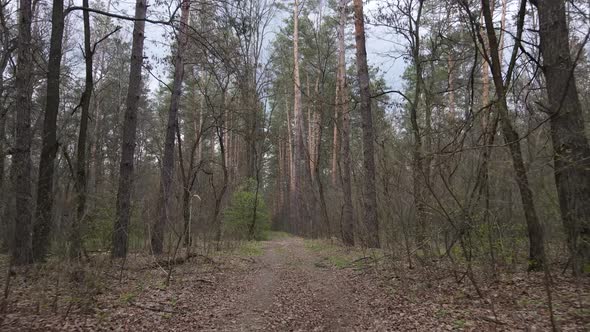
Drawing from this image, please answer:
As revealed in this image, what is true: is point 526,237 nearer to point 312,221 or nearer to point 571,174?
point 571,174

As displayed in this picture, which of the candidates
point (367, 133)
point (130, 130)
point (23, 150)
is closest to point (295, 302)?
point (130, 130)

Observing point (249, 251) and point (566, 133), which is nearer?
point (566, 133)

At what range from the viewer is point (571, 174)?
5363 millimetres

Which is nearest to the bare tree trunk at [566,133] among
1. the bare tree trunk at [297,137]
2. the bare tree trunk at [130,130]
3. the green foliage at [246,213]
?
the bare tree trunk at [130,130]

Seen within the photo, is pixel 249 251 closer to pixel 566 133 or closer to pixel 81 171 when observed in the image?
pixel 81 171

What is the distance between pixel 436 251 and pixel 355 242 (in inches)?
313

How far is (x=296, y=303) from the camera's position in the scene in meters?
6.70

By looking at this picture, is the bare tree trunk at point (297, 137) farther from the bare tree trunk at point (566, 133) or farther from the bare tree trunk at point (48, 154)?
the bare tree trunk at point (566, 133)

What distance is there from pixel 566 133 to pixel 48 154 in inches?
341

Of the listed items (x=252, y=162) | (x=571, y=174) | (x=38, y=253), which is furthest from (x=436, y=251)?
(x=252, y=162)

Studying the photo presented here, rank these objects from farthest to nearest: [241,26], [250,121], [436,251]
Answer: [250,121], [241,26], [436,251]

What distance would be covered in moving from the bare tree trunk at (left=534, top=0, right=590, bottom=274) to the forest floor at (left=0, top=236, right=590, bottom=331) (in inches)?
25.5

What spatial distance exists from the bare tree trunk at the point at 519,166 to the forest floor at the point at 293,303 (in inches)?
18.3

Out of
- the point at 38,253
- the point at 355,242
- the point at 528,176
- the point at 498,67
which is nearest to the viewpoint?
the point at 528,176
